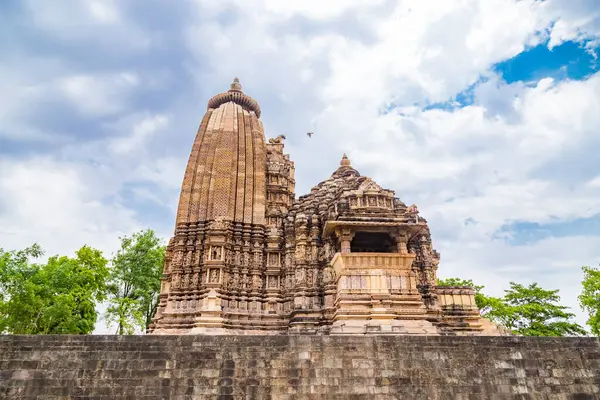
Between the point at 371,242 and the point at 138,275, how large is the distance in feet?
55.3

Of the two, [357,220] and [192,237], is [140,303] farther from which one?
[357,220]

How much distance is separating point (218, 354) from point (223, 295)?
8267 millimetres

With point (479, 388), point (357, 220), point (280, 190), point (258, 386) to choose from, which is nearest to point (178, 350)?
point (258, 386)

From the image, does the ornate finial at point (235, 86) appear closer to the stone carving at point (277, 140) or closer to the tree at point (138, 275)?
the stone carving at point (277, 140)

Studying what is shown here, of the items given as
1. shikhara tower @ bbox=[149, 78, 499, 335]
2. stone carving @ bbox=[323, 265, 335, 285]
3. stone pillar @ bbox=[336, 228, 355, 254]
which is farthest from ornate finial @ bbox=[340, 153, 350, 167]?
stone carving @ bbox=[323, 265, 335, 285]

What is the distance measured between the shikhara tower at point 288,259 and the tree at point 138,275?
8159mm

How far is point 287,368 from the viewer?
8.62 meters

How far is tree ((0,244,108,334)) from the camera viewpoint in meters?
18.2

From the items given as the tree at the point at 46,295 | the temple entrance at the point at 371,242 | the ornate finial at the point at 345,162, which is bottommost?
the tree at the point at 46,295

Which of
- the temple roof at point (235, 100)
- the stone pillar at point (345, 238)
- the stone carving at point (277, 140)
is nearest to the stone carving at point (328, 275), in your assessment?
the stone pillar at point (345, 238)

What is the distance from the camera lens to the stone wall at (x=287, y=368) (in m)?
8.23

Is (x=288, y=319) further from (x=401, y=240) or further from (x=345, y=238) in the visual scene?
(x=401, y=240)

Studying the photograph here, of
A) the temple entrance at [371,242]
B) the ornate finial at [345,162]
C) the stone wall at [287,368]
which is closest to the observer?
the stone wall at [287,368]

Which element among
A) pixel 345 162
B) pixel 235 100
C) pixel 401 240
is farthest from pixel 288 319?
pixel 235 100
